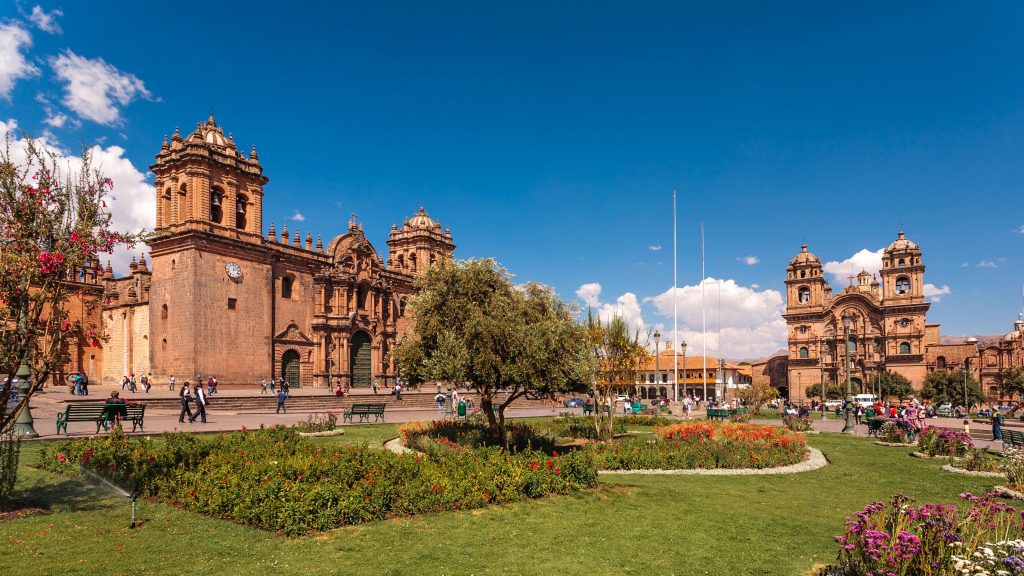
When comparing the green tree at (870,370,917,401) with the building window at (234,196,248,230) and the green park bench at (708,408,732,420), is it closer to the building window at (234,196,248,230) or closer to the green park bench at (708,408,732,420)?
the green park bench at (708,408,732,420)

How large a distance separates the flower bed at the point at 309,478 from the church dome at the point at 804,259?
226 ft

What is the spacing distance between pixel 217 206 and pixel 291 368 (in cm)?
1138

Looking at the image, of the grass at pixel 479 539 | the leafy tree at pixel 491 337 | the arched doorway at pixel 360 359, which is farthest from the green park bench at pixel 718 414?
the arched doorway at pixel 360 359

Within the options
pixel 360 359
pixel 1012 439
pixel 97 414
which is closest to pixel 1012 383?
pixel 1012 439

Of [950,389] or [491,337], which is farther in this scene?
[950,389]

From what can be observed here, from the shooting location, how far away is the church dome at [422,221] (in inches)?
2263

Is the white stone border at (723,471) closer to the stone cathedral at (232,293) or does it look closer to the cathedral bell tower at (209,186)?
the stone cathedral at (232,293)

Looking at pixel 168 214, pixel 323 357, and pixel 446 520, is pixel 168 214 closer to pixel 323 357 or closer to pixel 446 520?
pixel 323 357

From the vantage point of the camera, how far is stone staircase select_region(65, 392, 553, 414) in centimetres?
2553

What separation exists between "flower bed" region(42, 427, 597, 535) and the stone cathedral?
17759mm

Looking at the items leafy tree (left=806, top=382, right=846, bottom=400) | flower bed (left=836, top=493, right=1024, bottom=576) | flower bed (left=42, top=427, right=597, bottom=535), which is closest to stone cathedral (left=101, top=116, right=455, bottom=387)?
flower bed (left=42, top=427, right=597, bottom=535)

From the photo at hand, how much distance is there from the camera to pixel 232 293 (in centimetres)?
3594

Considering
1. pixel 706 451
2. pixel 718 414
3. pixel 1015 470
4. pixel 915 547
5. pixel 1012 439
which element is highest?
pixel 915 547

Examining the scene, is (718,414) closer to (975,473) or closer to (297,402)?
(975,473)
